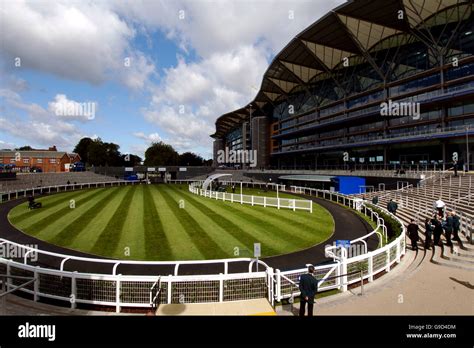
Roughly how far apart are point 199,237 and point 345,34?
50263 millimetres

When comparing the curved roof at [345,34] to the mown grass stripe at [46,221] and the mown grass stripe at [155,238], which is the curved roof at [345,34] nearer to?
the mown grass stripe at [155,238]

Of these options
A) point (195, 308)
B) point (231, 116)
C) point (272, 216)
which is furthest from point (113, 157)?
point (195, 308)

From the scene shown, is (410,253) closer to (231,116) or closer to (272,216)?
(272,216)

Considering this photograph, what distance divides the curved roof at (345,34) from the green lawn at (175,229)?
36875mm

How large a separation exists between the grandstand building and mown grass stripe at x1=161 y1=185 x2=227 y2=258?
38.8 metres

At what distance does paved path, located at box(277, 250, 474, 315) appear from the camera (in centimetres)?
656

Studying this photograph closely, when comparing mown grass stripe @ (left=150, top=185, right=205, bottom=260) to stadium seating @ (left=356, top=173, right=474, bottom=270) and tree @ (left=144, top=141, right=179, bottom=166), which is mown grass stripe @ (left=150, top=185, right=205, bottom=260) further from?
tree @ (left=144, top=141, right=179, bottom=166)

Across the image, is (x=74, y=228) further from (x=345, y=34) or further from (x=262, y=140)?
(x=262, y=140)

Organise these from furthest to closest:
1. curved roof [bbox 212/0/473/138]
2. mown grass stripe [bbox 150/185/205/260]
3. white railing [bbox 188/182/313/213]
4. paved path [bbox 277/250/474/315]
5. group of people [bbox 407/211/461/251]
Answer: curved roof [bbox 212/0/473/138], white railing [bbox 188/182/313/213], mown grass stripe [bbox 150/185/205/260], group of people [bbox 407/211/461/251], paved path [bbox 277/250/474/315]

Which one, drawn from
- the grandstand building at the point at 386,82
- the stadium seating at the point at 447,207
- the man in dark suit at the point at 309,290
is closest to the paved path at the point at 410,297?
the man in dark suit at the point at 309,290

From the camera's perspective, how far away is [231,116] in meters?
128

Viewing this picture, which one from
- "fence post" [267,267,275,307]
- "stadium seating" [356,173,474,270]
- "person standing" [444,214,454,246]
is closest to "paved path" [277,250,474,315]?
"fence post" [267,267,275,307]

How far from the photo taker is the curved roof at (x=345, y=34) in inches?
1576

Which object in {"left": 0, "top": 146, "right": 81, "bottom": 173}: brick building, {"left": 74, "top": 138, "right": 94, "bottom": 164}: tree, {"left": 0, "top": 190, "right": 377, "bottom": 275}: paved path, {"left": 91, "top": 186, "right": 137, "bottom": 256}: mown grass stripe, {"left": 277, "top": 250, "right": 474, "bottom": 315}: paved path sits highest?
{"left": 74, "top": 138, "right": 94, "bottom": 164}: tree
